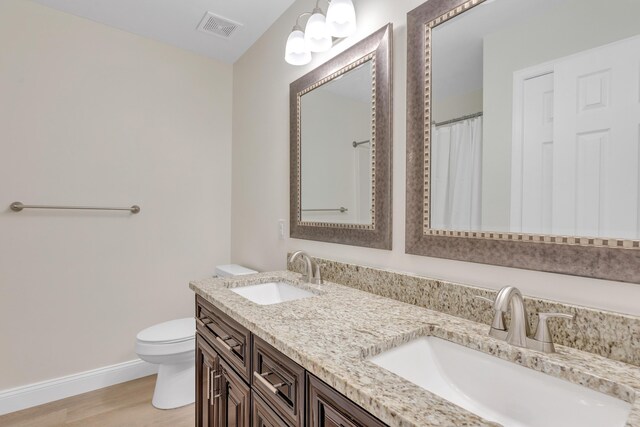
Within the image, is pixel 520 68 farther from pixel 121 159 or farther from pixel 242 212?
pixel 121 159

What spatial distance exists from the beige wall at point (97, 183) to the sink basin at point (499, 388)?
209 centimetres

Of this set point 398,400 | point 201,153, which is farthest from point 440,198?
point 201,153

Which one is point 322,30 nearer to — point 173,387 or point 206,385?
point 206,385

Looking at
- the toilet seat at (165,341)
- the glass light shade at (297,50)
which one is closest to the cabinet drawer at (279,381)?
the toilet seat at (165,341)

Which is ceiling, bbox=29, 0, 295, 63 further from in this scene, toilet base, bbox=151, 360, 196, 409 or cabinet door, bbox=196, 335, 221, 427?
toilet base, bbox=151, 360, 196, 409

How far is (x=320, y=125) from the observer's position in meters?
1.72

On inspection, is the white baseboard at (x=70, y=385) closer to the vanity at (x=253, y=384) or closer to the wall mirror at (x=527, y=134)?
the vanity at (x=253, y=384)

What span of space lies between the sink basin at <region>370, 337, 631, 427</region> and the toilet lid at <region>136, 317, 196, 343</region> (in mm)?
1499

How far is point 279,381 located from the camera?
35.1 inches

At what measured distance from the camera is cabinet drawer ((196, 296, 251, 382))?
1067 mm

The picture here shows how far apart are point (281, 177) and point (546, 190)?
1451mm

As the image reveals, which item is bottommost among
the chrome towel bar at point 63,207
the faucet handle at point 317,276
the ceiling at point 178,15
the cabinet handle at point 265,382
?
the cabinet handle at point 265,382

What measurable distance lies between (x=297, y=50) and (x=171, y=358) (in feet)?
6.00

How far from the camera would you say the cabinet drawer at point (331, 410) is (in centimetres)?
63
